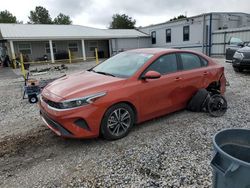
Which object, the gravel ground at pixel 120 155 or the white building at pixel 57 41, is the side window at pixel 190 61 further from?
the white building at pixel 57 41

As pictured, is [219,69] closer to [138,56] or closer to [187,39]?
Result: [138,56]

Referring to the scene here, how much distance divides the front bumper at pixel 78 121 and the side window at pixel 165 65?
51.9 inches

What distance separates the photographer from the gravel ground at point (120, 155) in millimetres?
2531

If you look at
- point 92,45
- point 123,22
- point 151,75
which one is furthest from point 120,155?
point 123,22

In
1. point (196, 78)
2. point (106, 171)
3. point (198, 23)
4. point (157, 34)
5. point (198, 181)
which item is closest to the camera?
point (198, 181)

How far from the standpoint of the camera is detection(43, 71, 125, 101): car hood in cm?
313

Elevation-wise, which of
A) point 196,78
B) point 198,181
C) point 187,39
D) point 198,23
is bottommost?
point 198,181

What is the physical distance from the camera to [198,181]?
2.46m

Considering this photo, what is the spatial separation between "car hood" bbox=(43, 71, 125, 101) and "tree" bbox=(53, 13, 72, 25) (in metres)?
58.9

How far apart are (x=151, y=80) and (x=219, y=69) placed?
2.11 meters

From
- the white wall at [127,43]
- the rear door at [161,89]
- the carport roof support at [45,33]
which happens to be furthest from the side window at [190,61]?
the white wall at [127,43]

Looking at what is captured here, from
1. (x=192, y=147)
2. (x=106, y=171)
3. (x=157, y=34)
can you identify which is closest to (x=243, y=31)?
(x=157, y=34)

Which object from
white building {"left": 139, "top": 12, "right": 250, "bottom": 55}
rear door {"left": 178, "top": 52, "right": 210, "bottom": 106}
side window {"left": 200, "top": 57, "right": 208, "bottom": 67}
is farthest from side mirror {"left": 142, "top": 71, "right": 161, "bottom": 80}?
white building {"left": 139, "top": 12, "right": 250, "bottom": 55}

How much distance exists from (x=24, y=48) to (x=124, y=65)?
20.3 meters
